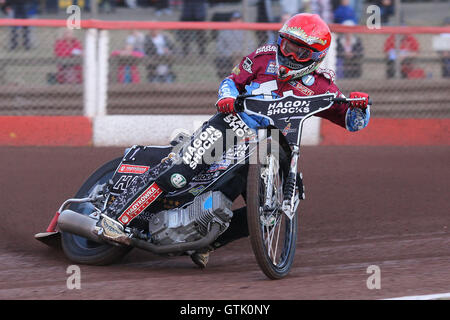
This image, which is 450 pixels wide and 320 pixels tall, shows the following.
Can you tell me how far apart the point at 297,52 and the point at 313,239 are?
75.6 inches

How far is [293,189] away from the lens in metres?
4.78

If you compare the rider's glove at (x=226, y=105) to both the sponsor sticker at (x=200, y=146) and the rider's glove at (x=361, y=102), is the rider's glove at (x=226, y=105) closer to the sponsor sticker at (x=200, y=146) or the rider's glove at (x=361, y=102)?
the sponsor sticker at (x=200, y=146)

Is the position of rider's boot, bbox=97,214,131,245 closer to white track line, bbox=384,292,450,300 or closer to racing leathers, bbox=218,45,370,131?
racing leathers, bbox=218,45,370,131

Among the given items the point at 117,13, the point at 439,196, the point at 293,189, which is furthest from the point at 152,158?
the point at 117,13

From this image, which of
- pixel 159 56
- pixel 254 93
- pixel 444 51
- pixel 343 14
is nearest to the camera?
pixel 254 93

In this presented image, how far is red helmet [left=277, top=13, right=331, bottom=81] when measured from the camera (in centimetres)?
487

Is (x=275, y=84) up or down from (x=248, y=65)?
down

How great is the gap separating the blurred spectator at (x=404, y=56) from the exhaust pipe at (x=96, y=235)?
5829mm

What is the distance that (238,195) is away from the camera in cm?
492

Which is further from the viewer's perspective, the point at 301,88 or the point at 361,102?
the point at 301,88

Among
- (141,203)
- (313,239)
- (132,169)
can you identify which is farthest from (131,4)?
(141,203)

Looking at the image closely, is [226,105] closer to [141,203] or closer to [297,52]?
[297,52]

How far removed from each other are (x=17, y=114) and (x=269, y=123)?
5430 mm
